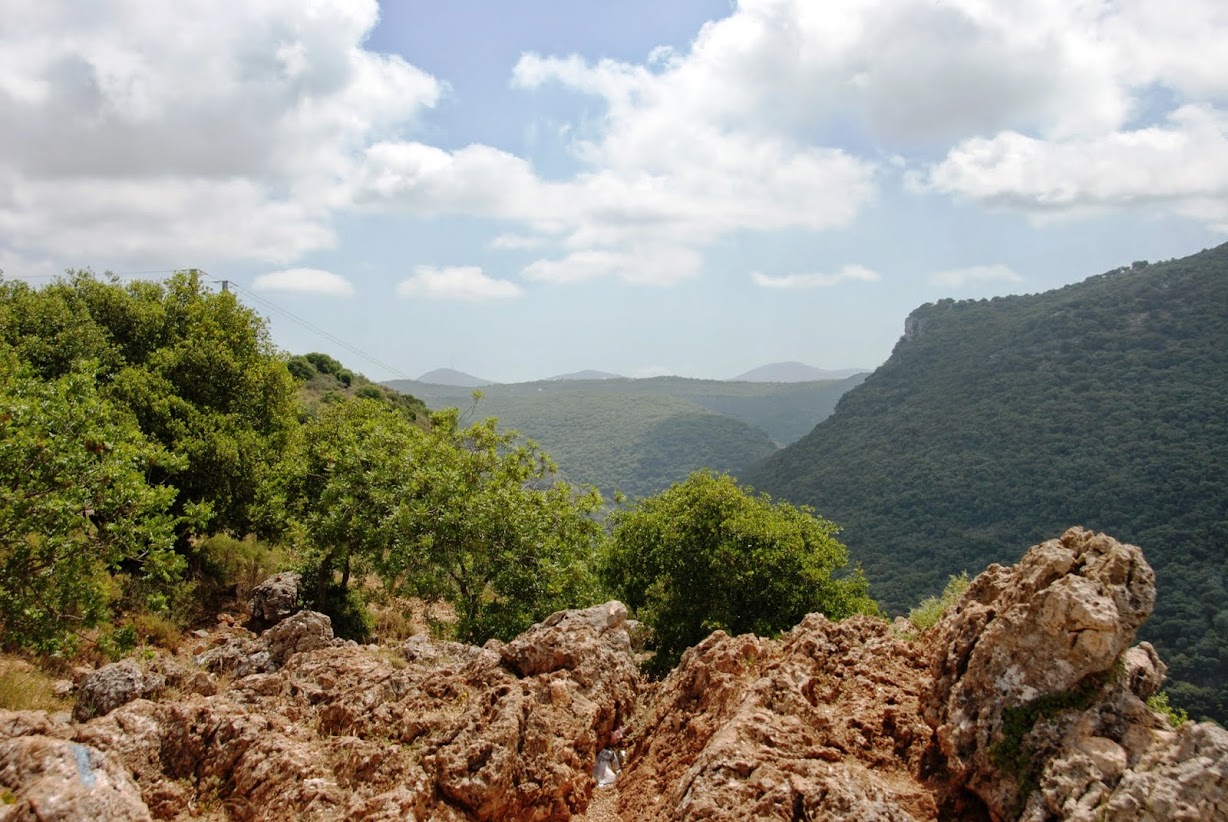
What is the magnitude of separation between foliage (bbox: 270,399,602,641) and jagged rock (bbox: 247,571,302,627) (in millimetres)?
611

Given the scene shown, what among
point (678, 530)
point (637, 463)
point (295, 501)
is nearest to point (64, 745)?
point (295, 501)

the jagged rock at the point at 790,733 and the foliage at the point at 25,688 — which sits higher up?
the jagged rock at the point at 790,733

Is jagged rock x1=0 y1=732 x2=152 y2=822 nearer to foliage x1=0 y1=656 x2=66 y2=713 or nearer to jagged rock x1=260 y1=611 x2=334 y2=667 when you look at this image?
foliage x1=0 y1=656 x2=66 y2=713

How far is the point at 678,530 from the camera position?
58.9ft

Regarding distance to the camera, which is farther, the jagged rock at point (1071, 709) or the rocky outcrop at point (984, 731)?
the rocky outcrop at point (984, 731)

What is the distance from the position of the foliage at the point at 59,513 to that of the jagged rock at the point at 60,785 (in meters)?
5.96

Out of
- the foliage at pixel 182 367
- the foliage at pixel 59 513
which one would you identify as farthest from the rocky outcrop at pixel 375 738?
the foliage at pixel 182 367

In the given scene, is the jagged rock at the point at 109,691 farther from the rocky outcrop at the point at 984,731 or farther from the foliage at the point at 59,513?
the rocky outcrop at the point at 984,731

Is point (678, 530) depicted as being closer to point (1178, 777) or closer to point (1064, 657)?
point (1064, 657)

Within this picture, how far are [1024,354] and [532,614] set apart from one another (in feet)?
372

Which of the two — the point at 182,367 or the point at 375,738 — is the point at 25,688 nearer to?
the point at 375,738

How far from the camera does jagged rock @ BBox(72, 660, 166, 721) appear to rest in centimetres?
787

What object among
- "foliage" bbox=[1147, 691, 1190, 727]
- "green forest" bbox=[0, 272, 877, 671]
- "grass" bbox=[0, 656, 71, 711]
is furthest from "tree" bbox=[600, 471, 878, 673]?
"grass" bbox=[0, 656, 71, 711]

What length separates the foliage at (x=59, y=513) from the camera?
33.6ft
